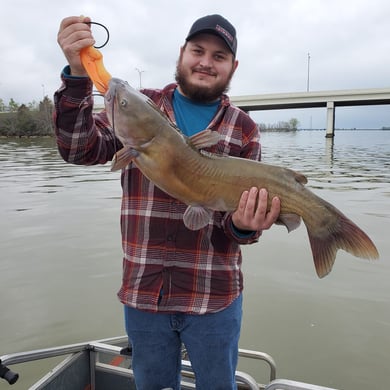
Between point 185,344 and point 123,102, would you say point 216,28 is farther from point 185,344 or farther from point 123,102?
point 185,344

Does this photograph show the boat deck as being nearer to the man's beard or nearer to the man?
the man

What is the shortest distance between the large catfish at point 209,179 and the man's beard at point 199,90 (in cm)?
48

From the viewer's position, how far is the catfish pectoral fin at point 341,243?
2.16m

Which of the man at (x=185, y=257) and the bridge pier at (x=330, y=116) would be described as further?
the bridge pier at (x=330, y=116)

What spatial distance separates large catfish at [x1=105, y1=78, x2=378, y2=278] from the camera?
82.4 inches

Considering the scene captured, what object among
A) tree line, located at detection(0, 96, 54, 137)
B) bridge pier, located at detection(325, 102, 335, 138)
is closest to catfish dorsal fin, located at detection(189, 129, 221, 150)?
bridge pier, located at detection(325, 102, 335, 138)

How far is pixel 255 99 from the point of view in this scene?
2144 inches

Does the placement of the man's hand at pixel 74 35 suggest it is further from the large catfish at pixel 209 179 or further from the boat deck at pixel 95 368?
the boat deck at pixel 95 368

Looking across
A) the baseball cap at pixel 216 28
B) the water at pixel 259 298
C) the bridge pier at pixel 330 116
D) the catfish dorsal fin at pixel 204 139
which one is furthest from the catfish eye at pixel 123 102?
the bridge pier at pixel 330 116

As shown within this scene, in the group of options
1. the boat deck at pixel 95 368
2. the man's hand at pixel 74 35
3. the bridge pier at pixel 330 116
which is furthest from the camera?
the bridge pier at pixel 330 116

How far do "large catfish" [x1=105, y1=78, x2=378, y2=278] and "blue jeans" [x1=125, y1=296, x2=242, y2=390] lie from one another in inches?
25.8

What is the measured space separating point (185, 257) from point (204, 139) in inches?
30.4

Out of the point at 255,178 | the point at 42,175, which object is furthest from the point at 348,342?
the point at 42,175

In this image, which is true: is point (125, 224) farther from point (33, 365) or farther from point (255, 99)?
point (255, 99)
